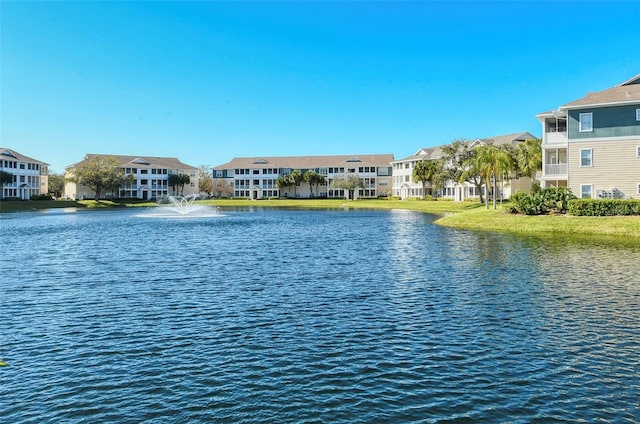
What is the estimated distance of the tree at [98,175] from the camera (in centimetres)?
11575

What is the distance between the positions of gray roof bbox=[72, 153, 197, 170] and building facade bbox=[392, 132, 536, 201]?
68.4 m

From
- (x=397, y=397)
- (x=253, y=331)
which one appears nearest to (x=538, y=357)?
(x=397, y=397)

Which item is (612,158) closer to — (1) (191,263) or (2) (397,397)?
(1) (191,263)

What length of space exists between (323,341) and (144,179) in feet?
A: 469

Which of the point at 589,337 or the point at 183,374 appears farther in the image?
the point at 589,337

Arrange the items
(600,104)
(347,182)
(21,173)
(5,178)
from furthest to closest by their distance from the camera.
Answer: (347,182) < (21,173) < (5,178) < (600,104)

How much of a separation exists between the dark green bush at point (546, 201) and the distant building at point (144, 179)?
115m

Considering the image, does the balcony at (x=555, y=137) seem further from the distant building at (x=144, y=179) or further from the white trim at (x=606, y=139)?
the distant building at (x=144, y=179)

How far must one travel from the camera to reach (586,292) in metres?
18.6

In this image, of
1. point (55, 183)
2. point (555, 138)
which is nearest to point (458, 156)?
point (555, 138)

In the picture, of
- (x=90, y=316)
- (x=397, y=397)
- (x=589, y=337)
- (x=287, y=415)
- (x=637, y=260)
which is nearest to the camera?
(x=287, y=415)

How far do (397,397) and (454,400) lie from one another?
1.07 m

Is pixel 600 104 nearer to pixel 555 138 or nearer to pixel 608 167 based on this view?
pixel 608 167

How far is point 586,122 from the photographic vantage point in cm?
4675
